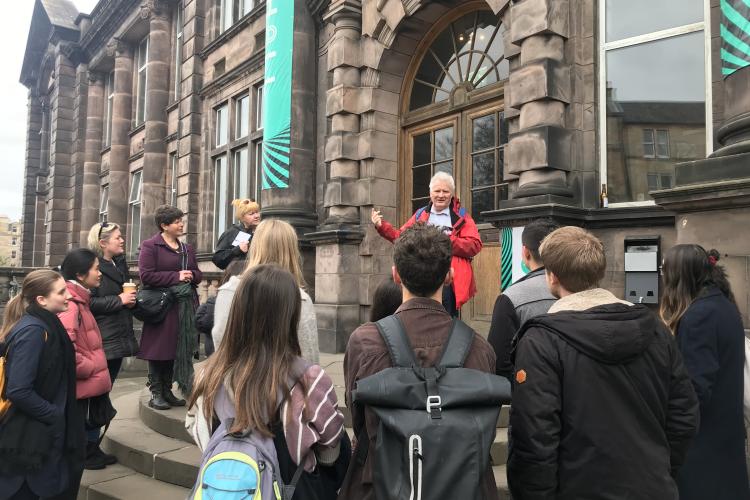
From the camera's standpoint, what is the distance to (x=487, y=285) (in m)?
7.17

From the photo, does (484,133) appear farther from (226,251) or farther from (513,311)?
(513,311)

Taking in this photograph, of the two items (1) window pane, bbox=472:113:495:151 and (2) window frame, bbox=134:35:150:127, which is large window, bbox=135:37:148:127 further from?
(1) window pane, bbox=472:113:495:151

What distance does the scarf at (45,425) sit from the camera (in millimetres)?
2910

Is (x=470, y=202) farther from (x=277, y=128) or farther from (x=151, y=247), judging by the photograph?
(x=151, y=247)

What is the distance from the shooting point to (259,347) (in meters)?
2.01

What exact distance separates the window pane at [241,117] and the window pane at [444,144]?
5.53 m

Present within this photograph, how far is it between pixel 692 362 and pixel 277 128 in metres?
7.57

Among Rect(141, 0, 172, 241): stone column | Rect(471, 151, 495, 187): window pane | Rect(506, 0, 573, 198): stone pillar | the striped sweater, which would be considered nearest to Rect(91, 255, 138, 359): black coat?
the striped sweater

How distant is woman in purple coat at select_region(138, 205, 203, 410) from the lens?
4812 mm

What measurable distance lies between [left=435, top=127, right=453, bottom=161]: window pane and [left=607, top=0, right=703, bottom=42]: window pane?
2638 millimetres

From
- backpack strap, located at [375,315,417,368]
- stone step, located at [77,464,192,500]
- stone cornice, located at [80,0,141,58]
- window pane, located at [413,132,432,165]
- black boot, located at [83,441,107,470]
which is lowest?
stone step, located at [77,464,192,500]

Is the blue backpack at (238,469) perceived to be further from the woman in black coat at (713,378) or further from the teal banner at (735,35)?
the teal banner at (735,35)

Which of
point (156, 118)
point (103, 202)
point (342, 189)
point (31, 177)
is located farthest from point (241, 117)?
point (31, 177)

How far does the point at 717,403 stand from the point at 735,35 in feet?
10.4
